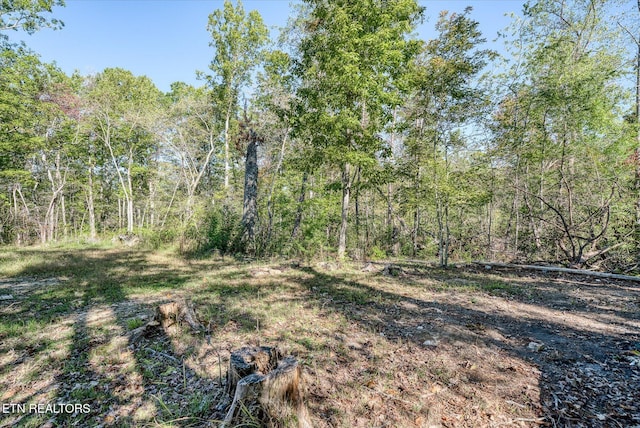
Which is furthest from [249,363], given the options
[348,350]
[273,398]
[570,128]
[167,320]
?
[570,128]

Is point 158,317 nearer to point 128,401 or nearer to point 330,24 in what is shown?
point 128,401

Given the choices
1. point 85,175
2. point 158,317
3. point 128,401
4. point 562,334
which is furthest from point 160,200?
point 562,334

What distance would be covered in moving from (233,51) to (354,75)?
35.0ft

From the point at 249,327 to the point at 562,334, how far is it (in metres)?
4.04

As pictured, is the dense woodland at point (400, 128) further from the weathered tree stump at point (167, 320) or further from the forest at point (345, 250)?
the weathered tree stump at point (167, 320)

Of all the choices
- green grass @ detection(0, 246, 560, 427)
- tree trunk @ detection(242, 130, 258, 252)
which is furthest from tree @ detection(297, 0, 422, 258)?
green grass @ detection(0, 246, 560, 427)

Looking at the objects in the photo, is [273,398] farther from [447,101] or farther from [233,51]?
[233,51]

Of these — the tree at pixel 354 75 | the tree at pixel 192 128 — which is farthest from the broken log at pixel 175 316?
the tree at pixel 192 128

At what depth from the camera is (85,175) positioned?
60.9 ft

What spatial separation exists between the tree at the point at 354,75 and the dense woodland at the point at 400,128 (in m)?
0.05

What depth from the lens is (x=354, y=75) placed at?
7.37m

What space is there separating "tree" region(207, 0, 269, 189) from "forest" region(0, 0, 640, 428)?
11 cm

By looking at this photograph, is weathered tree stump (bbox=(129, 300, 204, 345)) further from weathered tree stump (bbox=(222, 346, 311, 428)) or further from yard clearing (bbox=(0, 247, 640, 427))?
weathered tree stump (bbox=(222, 346, 311, 428))

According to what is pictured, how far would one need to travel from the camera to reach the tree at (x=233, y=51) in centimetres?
1435
